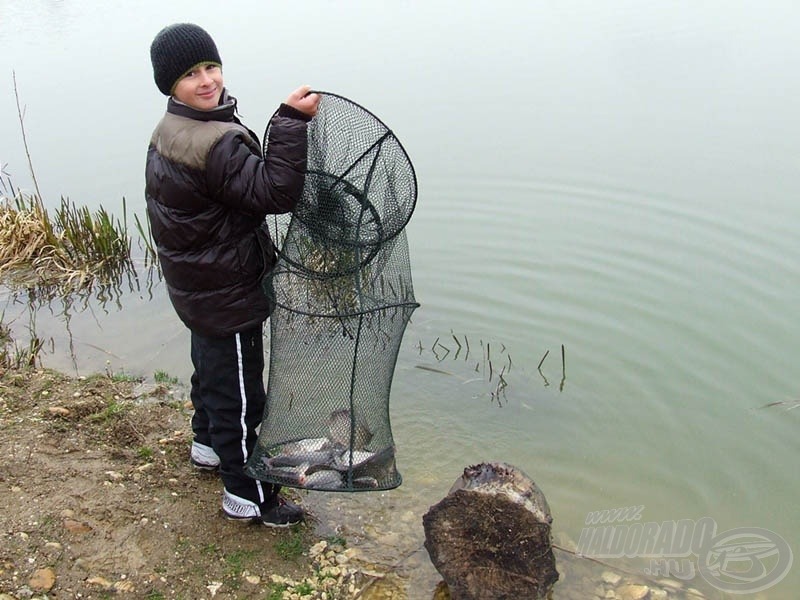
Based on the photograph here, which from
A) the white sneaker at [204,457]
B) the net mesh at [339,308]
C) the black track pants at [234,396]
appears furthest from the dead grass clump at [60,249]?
the net mesh at [339,308]

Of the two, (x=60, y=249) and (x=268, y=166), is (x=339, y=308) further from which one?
(x=60, y=249)

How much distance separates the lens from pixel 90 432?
4.81 meters

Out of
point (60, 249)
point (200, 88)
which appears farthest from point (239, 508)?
point (60, 249)

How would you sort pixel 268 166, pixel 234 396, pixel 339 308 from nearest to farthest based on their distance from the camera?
pixel 268 166
pixel 339 308
pixel 234 396

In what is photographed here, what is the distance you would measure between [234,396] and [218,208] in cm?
90

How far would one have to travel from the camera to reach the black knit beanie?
10.3 ft

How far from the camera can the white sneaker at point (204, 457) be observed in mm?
4379

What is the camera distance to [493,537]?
3.73 meters

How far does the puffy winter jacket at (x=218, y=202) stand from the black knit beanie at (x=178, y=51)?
0.39 ft

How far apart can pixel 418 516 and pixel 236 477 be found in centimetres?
119

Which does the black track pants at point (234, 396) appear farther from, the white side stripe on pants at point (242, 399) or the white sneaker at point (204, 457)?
the white sneaker at point (204, 457)

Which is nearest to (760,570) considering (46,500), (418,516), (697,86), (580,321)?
(418,516)

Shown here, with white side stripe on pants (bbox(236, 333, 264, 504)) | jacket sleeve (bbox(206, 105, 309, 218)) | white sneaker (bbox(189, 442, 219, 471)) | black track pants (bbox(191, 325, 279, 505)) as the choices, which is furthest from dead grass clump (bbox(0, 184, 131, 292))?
jacket sleeve (bbox(206, 105, 309, 218))

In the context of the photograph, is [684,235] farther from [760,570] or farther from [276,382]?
[276,382]
